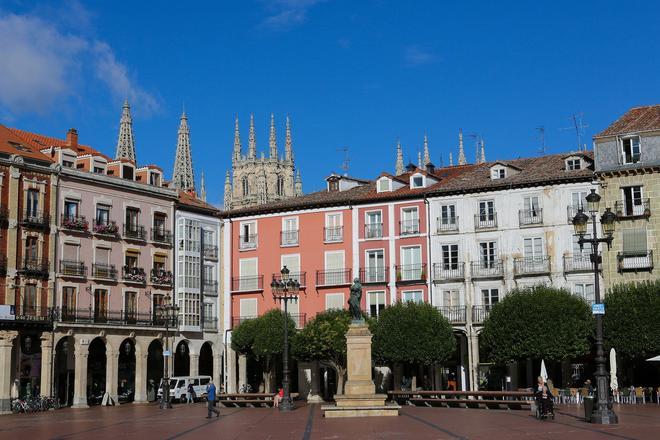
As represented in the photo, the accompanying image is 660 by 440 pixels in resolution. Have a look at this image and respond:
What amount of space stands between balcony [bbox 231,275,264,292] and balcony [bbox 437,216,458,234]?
1394 cm

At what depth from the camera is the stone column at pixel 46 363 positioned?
60.3 meters

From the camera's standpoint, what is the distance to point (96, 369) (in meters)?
67.2

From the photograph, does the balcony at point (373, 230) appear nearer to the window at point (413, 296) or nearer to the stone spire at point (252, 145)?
the window at point (413, 296)

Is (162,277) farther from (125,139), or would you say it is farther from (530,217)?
(125,139)

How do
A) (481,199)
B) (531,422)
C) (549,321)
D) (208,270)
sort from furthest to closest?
(208,270), (481,199), (549,321), (531,422)

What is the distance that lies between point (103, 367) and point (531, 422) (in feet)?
131

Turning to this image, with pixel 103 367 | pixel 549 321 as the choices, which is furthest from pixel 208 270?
pixel 549 321

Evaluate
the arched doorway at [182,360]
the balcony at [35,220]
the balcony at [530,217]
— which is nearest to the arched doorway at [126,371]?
the arched doorway at [182,360]

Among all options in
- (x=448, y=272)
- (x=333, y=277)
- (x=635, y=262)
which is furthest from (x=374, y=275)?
(x=635, y=262)

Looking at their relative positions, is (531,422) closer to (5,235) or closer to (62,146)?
(5,235)

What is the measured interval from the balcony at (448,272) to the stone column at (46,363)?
25.3 meters

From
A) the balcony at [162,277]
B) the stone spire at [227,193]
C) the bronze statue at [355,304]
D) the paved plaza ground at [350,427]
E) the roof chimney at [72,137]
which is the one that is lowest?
the paved plaza ground at [350,427]

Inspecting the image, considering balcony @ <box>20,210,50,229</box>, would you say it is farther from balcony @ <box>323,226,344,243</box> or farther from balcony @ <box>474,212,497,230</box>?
balcony @ <box>474,212,497,230</box>

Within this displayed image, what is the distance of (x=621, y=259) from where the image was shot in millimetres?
59844
